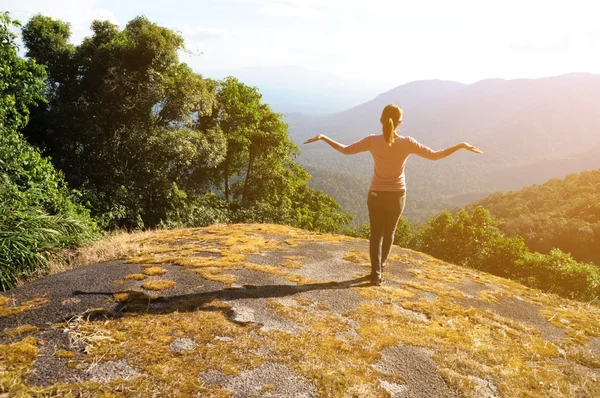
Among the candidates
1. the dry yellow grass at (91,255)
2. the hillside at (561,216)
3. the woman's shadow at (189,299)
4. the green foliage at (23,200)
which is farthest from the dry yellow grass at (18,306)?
the hillside at (561,216)

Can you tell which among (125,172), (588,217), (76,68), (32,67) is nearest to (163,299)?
(32,67)

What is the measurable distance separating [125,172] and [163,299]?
48.6 ft

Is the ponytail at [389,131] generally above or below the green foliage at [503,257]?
above

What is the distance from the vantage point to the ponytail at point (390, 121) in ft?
17.0

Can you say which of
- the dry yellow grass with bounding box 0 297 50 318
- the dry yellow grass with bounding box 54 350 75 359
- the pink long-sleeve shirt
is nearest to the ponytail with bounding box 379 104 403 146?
the pink long-sleeve shirt

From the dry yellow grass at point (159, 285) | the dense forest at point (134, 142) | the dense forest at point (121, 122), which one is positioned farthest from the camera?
the dense forest at point (121, 122)

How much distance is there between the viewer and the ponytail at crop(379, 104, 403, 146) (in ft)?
17.0

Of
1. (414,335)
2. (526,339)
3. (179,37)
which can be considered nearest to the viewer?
(414,335)

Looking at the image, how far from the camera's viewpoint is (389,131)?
518 cm

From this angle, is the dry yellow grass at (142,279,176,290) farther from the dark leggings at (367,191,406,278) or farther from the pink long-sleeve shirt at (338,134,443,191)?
the pink long-sleeve shirt at (338,134,443,191)

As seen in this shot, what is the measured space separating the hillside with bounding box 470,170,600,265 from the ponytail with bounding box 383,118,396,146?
147 feet

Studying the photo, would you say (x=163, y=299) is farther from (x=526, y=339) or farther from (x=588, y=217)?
(x=588, y=217)

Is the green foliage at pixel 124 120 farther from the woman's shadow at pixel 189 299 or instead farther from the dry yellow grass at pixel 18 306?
the woman's shadow at pixel 189 299

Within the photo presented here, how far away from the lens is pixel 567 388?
360 cm
